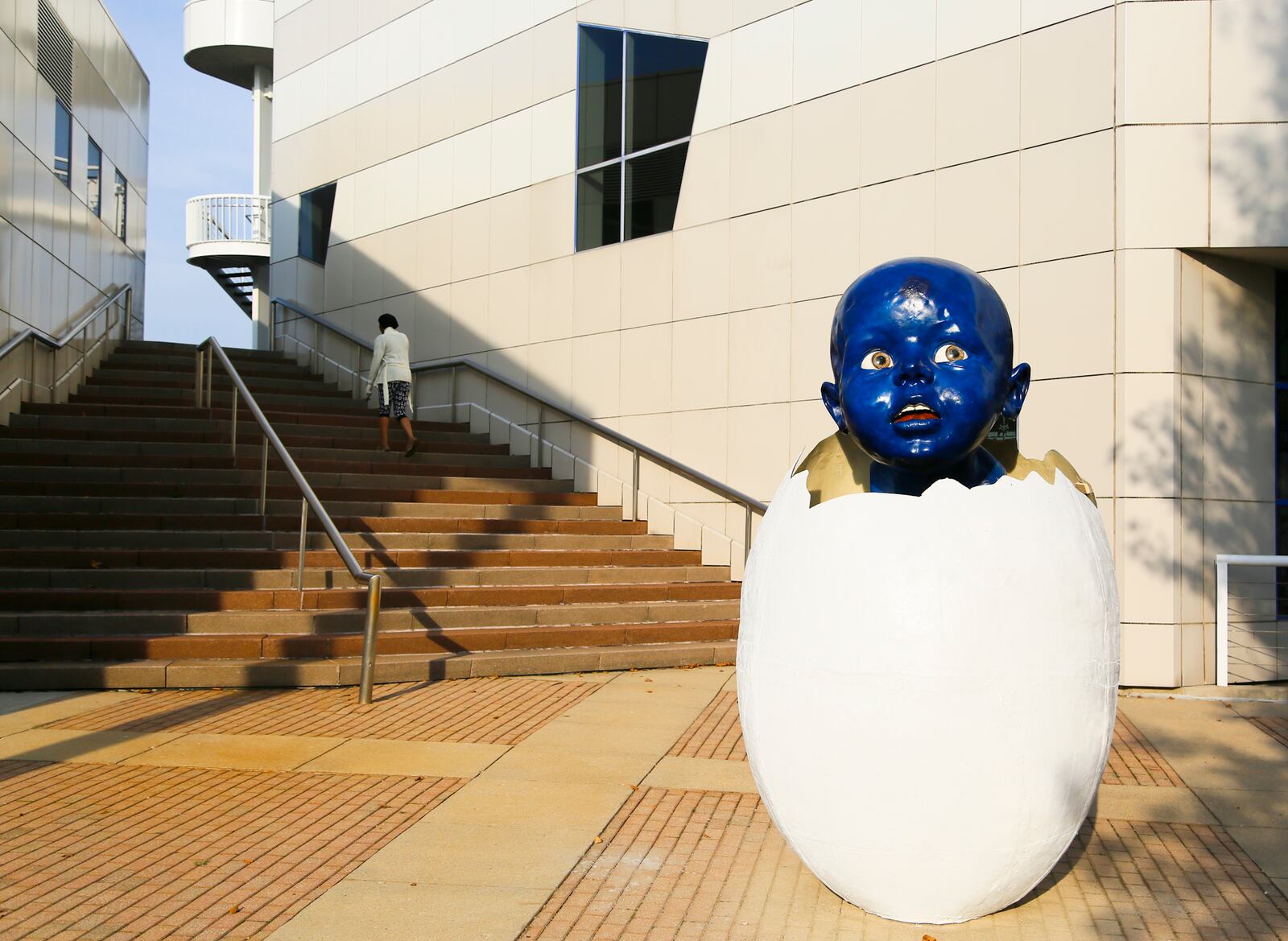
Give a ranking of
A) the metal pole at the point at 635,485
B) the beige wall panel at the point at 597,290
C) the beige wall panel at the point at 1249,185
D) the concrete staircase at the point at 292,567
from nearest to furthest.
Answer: the concrete staircase at the point at 292,567
the beige wall panel at the point at 1249,185
the metal pole at the point at 635,485
the beige wall panel at the point at 597,290

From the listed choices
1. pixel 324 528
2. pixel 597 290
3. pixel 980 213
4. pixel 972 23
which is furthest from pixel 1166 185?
pixel 324 528

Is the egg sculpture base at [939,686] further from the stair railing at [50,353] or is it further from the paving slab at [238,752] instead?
the stair railing at [50,353]

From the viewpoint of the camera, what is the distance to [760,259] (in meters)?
13.6

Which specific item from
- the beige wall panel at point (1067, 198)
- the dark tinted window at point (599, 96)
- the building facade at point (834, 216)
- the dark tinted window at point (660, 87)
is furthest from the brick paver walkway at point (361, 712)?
the dark tinted window at point (599, 96)

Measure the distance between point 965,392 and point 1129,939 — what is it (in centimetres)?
215

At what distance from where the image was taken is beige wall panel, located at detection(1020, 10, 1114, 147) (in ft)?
34.3

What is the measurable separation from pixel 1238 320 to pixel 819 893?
25.9 ft

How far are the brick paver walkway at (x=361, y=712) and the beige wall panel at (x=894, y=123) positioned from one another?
19.8 feet

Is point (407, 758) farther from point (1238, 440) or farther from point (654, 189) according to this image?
point (654, 189)

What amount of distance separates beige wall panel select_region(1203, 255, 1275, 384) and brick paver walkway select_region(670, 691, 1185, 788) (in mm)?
3208

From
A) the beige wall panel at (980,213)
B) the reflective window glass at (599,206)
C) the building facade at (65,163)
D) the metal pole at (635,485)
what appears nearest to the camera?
the beige wall panel at (980,213)

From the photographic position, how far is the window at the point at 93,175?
20.8m

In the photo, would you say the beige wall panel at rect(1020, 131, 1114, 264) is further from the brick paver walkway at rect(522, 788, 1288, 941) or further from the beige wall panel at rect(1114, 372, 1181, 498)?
the brick paver walkway at rect(522, 788, 1288, 941)

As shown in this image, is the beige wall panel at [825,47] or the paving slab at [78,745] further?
the beige wall panel at [825,47]
